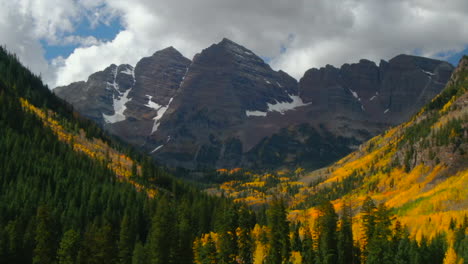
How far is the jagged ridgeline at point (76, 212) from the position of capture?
89.1 m

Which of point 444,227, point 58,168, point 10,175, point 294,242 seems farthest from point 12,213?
point 444,227

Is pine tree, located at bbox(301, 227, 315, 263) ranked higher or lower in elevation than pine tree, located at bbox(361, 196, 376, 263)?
lower

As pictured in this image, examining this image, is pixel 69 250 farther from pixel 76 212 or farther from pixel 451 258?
pixel 451 258

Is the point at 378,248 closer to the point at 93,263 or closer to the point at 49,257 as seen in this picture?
the point at 93,263

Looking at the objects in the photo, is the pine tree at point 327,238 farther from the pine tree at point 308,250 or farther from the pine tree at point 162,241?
the pine tree at point 162,241

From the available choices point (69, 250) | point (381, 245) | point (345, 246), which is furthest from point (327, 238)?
point (69, 250)

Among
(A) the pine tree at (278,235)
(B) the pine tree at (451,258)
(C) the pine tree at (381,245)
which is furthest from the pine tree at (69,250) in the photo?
(B) the pine tree at (451,258)

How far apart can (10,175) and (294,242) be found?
95.6 meters

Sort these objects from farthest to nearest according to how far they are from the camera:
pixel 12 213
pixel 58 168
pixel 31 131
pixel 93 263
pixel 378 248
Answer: pixel 31 131
pixel 58 168
pixel 12 213
pixel 378 248
pixel 93 263

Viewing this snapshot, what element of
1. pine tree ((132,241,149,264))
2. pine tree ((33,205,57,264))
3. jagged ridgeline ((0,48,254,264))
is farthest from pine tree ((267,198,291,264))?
pine tree ((33,205,57,264))

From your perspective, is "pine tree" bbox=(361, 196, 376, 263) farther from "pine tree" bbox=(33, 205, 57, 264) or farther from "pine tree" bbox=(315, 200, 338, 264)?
"pine tree" bbox=(33, 205, 57, 264)

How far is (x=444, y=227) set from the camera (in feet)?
463

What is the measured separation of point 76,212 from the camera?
135 metres

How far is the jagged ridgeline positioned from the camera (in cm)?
8912
